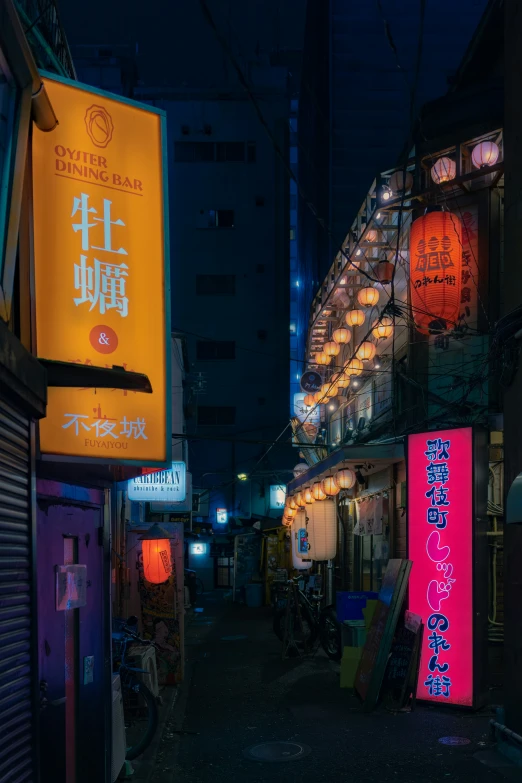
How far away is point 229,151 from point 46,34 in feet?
154

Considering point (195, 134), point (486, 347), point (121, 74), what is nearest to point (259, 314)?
point (195, 134)

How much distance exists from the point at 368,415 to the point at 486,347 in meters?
7.77

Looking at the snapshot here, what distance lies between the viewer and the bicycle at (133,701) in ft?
35.1

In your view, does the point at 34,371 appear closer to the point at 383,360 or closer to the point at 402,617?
the point at 402,617

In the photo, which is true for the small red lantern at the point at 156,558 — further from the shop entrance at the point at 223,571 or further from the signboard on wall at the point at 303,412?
the shop entrance at the point at 223,571

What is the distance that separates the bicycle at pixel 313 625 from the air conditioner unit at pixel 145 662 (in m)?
6.90

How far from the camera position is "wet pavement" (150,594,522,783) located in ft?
33.6

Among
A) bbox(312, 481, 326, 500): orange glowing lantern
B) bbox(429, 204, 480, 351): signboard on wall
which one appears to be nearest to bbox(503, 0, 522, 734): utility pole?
bbox(429, 204, 480, 351): signboard on wall

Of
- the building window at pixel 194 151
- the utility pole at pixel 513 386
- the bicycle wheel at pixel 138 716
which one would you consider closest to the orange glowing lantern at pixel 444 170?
the utility pole at pixel 513 386

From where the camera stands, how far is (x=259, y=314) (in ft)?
168

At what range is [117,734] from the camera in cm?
913

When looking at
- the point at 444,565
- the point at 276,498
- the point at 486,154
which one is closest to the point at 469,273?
the point at 486,154

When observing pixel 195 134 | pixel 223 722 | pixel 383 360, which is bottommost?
pixel 223 722

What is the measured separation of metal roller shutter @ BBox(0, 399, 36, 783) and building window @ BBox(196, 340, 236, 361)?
45.0 m
